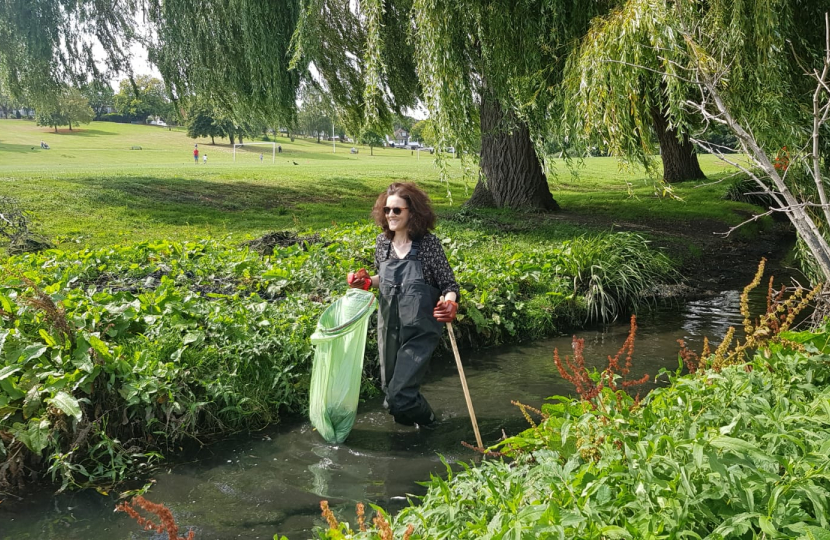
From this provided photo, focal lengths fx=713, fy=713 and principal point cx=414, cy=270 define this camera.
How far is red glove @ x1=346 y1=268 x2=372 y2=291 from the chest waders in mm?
123

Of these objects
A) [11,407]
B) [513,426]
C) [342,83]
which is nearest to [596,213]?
[342,83]

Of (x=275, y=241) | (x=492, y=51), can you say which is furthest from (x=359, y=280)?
(x=492, y=51)

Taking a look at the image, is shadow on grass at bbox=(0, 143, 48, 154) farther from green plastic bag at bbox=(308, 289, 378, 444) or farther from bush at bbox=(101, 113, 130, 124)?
green plastic bag at bbox=(308, 289, 378, 444)

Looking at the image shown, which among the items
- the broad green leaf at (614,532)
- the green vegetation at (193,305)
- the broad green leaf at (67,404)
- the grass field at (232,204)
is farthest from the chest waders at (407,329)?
the grass field at (232,204)

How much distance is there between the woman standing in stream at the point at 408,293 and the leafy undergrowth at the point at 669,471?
1687 mm

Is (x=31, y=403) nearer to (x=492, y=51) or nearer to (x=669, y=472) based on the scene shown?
(x=669, y=472)

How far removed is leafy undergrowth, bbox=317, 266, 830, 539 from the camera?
2322 mm

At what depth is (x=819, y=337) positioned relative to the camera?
4000 millimetres

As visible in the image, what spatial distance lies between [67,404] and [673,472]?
3831mm

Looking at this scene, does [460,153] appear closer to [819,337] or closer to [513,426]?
[513,426]

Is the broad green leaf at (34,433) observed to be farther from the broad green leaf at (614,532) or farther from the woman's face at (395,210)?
the broad green leaf at (614,532)

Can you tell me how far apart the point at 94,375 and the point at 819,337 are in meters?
4.61

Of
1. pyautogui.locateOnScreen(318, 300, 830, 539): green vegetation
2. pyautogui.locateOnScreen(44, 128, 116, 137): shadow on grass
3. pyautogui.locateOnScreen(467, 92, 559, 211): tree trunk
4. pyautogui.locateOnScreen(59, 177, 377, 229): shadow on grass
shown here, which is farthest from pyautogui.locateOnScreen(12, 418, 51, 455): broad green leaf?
pyautogui.locateOnScreen(44, 128, 116, 137): shadow on grass

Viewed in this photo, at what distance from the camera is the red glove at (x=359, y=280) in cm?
538
